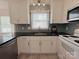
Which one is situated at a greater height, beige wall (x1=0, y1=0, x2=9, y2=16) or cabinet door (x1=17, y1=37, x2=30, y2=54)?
beige wall (x1=0, y1=0, x2=9, y2=16)

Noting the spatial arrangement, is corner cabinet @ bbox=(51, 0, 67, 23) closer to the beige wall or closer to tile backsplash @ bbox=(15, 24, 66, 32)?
tile backsplash @ bbox=(15, 24, 66, 32)

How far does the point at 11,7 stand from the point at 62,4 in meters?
2.15

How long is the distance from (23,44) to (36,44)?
530 mm

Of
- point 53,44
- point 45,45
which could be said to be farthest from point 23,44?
point 53,44

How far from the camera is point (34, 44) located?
13.6 feet

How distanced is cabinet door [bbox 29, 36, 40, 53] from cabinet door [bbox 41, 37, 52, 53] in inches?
6.5

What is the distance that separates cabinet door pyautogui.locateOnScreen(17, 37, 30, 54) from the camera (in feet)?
13.5

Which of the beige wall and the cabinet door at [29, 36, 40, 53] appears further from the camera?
the beige wall

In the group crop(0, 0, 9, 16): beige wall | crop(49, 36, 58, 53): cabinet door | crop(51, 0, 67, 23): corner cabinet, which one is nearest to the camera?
crop(49, 36, 58, 53): cabinet door

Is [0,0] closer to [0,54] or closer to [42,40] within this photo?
[42,40]

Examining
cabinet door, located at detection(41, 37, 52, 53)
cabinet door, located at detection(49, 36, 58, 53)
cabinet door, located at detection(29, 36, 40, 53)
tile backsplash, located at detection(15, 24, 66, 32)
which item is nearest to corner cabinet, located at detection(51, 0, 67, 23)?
tile backsplash, located at detection(15, 24, 66, 32)

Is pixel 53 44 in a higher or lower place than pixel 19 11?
lower

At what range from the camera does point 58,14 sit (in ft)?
14.1

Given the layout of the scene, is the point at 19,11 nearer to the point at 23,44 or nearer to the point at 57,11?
the point at 23,44
